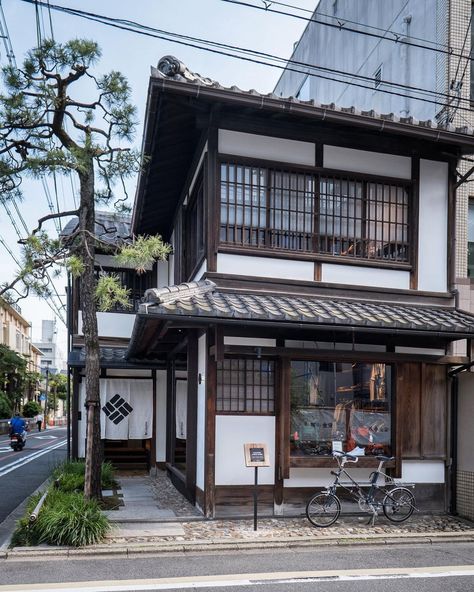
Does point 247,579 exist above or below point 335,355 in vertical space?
below

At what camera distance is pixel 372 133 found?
1115 cm

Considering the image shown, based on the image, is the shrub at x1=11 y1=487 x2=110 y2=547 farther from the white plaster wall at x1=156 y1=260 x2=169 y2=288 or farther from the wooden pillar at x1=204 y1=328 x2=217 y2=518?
the white plaster wall at x1=156 y1=260 x2=169 y2=288

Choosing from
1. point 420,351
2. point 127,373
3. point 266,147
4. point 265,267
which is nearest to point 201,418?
point 265,267

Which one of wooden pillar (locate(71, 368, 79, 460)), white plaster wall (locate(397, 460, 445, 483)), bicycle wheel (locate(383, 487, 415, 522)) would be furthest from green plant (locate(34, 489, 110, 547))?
wooden pillar (locate(71, 368, 79, 460))

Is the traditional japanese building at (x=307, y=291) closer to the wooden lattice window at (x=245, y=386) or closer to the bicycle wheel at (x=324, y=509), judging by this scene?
the wooden lattice window at (x=245, y=386)

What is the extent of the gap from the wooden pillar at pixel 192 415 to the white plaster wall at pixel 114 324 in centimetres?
714

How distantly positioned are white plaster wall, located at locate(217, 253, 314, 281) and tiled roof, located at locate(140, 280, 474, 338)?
40 centimetres

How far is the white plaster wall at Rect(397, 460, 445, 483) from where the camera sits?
10758 mm

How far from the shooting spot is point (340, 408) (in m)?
10.7

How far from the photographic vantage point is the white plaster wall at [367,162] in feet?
36.7

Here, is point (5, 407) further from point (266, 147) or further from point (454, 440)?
point (454, 440)

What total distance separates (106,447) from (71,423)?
1654 millimetres

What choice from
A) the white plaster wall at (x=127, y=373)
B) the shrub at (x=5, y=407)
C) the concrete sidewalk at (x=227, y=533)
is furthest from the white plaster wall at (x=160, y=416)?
the shrub at (x=5, y=407)

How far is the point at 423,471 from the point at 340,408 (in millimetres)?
1941
